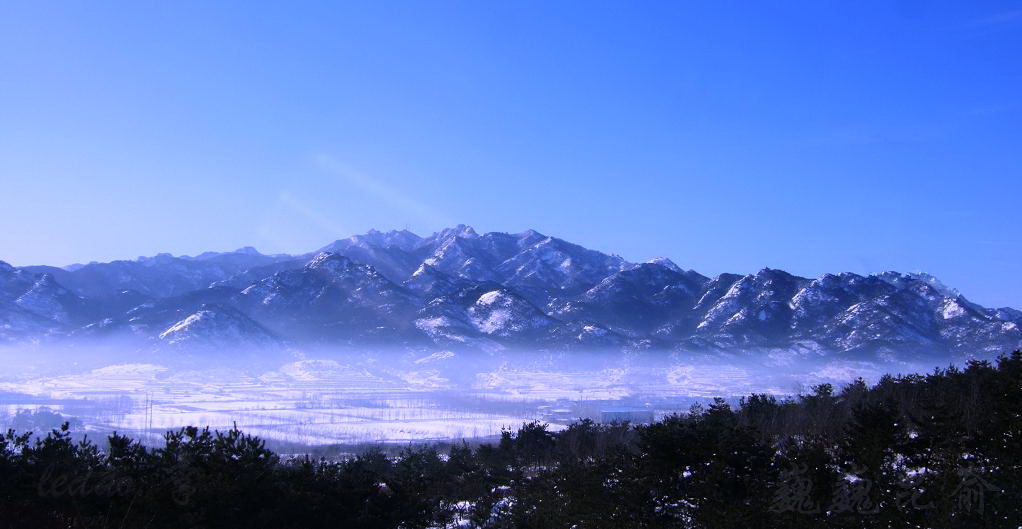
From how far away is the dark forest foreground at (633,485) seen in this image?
62.5 ft

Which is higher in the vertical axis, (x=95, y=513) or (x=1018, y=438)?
(x=1018, y=438)

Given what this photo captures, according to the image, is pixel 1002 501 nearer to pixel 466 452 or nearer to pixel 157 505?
pixel 157 505

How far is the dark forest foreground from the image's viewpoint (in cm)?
1906

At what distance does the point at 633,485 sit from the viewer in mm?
25828

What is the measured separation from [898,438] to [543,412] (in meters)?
149

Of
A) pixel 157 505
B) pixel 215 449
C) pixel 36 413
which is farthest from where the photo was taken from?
pixel 36 413

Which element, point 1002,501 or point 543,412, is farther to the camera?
point 543,412

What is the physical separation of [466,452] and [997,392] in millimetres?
32208

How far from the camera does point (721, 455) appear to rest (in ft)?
82.5

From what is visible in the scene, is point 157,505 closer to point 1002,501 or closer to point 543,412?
point 1002,501

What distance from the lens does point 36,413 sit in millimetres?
152000

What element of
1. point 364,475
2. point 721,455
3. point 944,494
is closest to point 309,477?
point 364,475

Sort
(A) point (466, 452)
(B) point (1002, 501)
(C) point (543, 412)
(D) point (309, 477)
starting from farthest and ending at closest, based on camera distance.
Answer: (C) point (543, 412) → (A) point (466, 452) → (D) point (309, 477) → (B) point (1002, 501)

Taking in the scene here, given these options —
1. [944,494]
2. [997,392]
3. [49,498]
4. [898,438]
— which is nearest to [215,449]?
[49,498]
